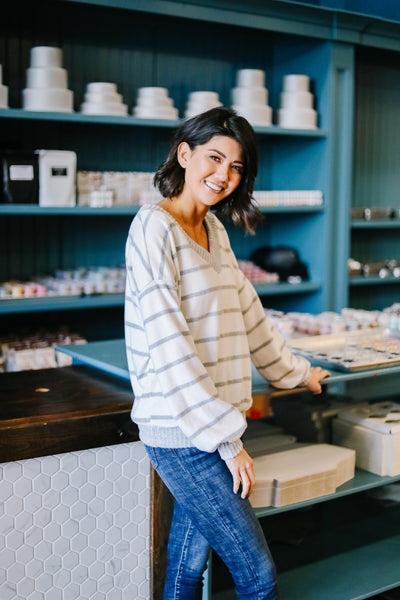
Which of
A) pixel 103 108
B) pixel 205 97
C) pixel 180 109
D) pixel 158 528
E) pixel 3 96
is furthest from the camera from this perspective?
pixel 180 109

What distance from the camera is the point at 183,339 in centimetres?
155

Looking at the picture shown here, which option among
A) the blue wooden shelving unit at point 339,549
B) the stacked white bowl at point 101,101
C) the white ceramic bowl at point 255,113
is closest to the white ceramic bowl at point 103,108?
the stacked white bowl at point 101,101

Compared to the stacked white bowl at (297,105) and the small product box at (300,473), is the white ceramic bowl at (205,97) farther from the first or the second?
the small product box at (300,473)

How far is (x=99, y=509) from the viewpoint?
1.97 metres

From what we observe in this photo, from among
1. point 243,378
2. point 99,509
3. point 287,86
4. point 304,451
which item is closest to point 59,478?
point 99,509

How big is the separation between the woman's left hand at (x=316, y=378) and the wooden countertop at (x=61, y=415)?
52 cm

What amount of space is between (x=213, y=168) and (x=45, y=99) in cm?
214

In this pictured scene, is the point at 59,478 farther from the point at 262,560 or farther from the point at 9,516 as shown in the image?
the point at 262,560

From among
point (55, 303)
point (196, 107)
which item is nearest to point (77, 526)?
point (55, 303)

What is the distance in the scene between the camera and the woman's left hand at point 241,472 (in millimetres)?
1584

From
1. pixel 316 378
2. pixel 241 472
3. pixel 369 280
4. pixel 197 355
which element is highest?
pixel 369 280

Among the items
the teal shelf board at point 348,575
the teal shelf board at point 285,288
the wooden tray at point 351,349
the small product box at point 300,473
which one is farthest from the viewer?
the teal shelf board at point 285,288

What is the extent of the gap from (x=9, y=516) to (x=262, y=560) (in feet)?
Answer: 2.15

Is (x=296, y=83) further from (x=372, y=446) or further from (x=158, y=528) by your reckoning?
(x=158, y=528)
